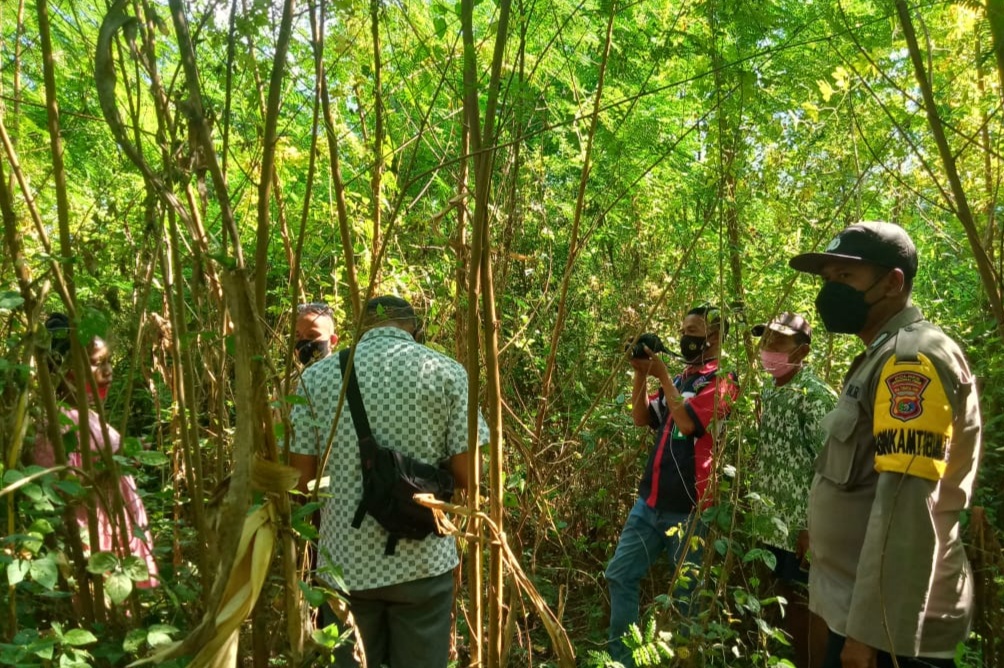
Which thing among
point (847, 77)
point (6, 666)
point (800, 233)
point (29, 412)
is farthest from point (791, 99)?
point (6, 666)

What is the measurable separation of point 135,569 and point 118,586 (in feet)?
0.14

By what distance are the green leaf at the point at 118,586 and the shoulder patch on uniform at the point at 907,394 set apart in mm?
1688

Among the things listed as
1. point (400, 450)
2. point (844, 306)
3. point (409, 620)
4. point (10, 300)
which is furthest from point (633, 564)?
point (10, 300)

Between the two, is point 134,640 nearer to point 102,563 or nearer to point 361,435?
point 102,563

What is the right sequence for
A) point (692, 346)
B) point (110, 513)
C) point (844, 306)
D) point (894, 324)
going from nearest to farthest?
1. point (110, 513)
2. point (894, 324)
3. point (844, 306)
4. point (692, 346)

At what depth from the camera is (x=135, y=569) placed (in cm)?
138

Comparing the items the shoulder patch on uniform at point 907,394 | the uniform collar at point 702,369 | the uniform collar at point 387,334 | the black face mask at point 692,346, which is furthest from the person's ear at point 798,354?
the uniform collar at point 387,334

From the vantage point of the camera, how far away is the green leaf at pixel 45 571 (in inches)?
52.7

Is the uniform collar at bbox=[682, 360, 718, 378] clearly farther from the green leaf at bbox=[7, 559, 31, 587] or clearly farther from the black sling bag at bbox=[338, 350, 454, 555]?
the green leaf at bbox=[7, 559, 31, 587]

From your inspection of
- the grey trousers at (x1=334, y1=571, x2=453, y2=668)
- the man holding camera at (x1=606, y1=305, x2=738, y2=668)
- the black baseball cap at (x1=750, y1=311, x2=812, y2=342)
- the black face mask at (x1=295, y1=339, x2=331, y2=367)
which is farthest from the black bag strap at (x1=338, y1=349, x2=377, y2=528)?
the black baseball cap at (x1=750, y1=311, x2=812, y2=342)

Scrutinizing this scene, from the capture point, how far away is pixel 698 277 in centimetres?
439

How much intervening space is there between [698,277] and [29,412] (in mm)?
3564

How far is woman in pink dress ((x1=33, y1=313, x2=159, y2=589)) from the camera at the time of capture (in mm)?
1515

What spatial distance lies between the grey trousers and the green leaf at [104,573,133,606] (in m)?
1.14
